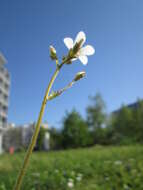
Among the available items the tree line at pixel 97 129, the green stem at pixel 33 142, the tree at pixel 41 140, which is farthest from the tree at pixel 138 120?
the green stem at pixel 33 142

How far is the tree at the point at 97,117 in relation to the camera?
28078 millimetres

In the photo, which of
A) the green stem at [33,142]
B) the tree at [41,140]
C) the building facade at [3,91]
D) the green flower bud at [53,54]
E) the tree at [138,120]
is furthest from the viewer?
the building facade at [3,91]

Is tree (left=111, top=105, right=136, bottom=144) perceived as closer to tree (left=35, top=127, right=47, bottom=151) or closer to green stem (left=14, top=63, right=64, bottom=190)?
tree (left=35, top=127, right=47, bottom=151)

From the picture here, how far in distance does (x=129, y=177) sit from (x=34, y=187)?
177 centimetres

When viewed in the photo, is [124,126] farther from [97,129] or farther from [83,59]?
[83,59]

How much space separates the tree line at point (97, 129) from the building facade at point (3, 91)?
42.0 ft

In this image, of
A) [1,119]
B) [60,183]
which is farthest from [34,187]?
[1,119]

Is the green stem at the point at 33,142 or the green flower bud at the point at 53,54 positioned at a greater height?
the green flower bud at the point at 53,54

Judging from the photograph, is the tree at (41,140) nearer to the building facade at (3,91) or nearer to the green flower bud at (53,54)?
the building facade at (3,91)

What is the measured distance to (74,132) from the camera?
26.5m

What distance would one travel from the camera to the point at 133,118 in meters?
28.0

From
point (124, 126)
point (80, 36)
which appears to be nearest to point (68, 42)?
point (80, 36)

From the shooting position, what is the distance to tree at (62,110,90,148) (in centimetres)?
2603

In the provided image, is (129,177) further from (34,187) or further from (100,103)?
(100,103)
